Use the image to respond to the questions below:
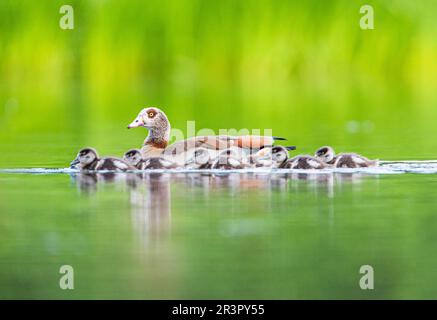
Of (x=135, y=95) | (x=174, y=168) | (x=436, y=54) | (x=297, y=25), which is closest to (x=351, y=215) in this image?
(x=174, y=168)

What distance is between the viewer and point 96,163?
9.78 m

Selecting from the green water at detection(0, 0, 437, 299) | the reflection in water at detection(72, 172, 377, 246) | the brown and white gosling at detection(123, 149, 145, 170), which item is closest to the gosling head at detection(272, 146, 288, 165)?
the reflection in water at detection(72, 172, 377, 246)

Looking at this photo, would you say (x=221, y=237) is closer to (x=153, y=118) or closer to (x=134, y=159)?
(x=134, y=159)

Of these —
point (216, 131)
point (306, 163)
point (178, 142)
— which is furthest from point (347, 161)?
point (216, 131)

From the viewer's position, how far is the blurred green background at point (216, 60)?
17547 mm

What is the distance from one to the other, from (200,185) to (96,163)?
1229 millimetres

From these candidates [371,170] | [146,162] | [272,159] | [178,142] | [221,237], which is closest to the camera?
[221,237]

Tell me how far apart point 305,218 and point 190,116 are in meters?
8.55

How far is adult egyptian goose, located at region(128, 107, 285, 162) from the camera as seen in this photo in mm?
10070

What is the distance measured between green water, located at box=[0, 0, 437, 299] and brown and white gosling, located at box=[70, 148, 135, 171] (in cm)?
32

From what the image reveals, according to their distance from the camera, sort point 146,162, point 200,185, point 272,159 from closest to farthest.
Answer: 1. point 200,185
2. point 272,159
3. point 146,162

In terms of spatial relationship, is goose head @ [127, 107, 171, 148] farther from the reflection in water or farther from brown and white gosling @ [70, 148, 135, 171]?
the reflection in water

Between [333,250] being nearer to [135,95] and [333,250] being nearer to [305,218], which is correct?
[305,218]

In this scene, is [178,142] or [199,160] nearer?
[199,160]
